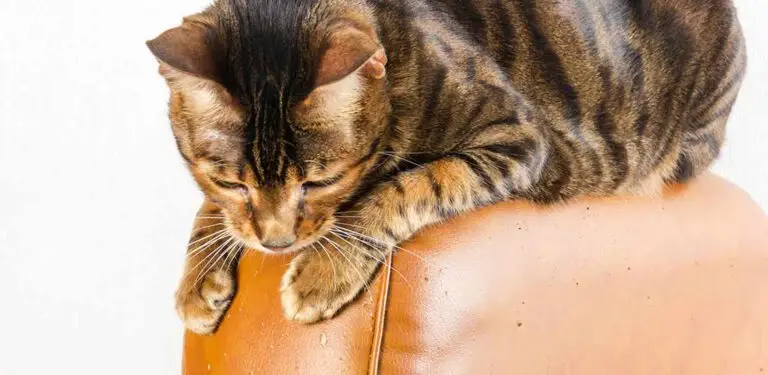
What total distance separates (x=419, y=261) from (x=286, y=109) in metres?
0.22

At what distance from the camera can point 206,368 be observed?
3.41 ft

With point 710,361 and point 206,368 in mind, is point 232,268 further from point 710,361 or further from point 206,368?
point 710,361

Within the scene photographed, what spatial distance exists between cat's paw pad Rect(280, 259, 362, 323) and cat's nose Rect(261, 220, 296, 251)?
43 mm

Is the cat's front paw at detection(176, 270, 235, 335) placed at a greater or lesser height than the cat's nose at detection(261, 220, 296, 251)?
lesser

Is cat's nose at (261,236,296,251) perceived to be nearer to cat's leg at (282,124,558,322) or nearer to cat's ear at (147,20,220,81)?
cat's leg at (282,124,558,322)

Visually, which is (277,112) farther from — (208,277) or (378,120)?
(208,277)

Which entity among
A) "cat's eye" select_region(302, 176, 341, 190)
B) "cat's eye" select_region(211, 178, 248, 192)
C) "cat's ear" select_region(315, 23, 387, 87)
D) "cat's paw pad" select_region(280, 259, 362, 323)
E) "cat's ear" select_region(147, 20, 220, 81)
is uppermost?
"cat's ear" select_region(147, 20, 220, 81)

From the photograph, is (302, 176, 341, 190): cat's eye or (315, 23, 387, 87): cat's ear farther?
(302, 176, 341, 190): cat's eye

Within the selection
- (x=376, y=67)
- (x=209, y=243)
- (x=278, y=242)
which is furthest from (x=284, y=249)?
(x=376, y=67)

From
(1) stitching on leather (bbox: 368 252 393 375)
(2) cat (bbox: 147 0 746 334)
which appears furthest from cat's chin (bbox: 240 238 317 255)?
(1) stitching on leather (bbox: 368 252 393 375)

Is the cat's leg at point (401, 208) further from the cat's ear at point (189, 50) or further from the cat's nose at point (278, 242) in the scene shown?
the cat's ear at point (189, 50)

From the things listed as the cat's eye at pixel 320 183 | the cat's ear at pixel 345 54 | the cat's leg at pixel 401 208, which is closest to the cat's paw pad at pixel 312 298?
the cat's leg at pixel 401 208

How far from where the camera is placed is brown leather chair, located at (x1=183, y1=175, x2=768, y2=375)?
36.4 inches

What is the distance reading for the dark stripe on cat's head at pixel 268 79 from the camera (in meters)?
0.93
